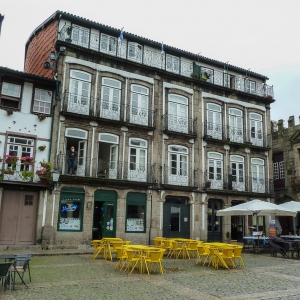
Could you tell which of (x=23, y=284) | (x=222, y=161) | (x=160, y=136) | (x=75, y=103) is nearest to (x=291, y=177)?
(x=222, y=161)

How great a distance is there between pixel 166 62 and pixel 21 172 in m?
10.5

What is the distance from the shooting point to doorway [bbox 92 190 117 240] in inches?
690

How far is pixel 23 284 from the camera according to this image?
26.6 ft

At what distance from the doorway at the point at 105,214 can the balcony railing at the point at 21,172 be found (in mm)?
2957

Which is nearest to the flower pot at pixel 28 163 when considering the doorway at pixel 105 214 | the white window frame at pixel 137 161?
the doorway at pixel 105 214

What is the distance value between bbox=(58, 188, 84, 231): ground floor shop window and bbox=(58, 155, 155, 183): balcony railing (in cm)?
94

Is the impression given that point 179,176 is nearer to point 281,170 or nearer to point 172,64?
point 172,64

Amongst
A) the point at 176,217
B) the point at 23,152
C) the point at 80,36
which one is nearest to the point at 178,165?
the point at 176,217

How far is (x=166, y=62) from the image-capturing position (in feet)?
68.4

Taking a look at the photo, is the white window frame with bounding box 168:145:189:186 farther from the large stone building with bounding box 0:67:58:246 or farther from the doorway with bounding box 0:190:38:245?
the doorway with bounding box 0:190:38:245

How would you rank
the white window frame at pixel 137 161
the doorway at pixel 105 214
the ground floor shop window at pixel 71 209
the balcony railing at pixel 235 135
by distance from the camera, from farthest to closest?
the balcony railing at pixel 235 135
the white window frame at pixel 137 161
the doorway at pixel 105 214
the ground floor shop window at pixel 71 209

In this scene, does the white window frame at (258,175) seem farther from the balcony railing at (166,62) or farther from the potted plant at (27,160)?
the potted plant at (27,160)

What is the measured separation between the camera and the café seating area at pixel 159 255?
1006cm

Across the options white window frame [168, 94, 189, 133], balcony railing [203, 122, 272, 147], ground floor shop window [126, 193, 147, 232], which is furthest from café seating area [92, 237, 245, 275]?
balcony railing [203, 122, 272, 147]
